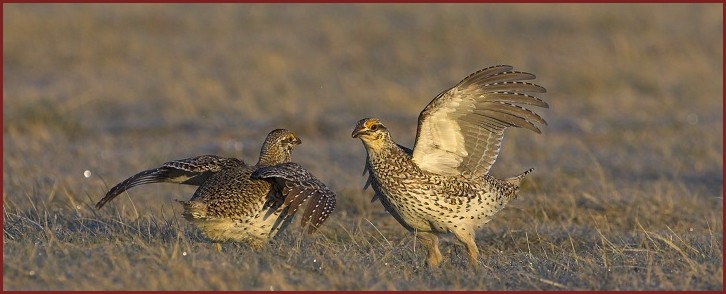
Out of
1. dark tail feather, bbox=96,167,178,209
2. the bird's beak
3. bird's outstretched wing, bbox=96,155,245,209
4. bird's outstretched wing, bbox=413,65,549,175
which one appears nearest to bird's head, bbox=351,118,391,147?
the bird's beak

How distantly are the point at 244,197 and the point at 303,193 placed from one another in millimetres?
387

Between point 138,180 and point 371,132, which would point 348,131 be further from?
point 138,180

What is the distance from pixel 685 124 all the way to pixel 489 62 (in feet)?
16.1

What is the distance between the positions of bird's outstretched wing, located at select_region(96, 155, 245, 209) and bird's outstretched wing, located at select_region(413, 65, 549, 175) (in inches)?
42.0

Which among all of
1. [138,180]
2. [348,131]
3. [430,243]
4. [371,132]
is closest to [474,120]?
[371,132]

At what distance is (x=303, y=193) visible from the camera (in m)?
6.16

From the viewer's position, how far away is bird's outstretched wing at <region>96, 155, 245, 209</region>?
6.61m

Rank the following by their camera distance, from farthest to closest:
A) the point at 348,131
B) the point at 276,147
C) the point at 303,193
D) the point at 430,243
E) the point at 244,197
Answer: the point at 348,131, the point at 276,147, the point at 430,243, the point at 244,197, the point at 303,193

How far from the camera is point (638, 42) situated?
18141 mm

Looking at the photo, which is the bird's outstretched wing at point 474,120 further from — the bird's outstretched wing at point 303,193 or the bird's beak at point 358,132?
the bird's outstretched wing at point 303,193

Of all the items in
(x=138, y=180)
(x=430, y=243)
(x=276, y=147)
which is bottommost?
(x=430, y=243)

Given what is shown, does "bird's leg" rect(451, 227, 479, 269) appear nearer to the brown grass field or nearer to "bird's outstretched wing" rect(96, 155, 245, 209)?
the brown grass field

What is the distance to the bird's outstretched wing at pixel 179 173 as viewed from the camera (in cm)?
661

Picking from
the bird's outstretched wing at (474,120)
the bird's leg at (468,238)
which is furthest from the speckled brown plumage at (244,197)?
the bird's leg at (468,238)
